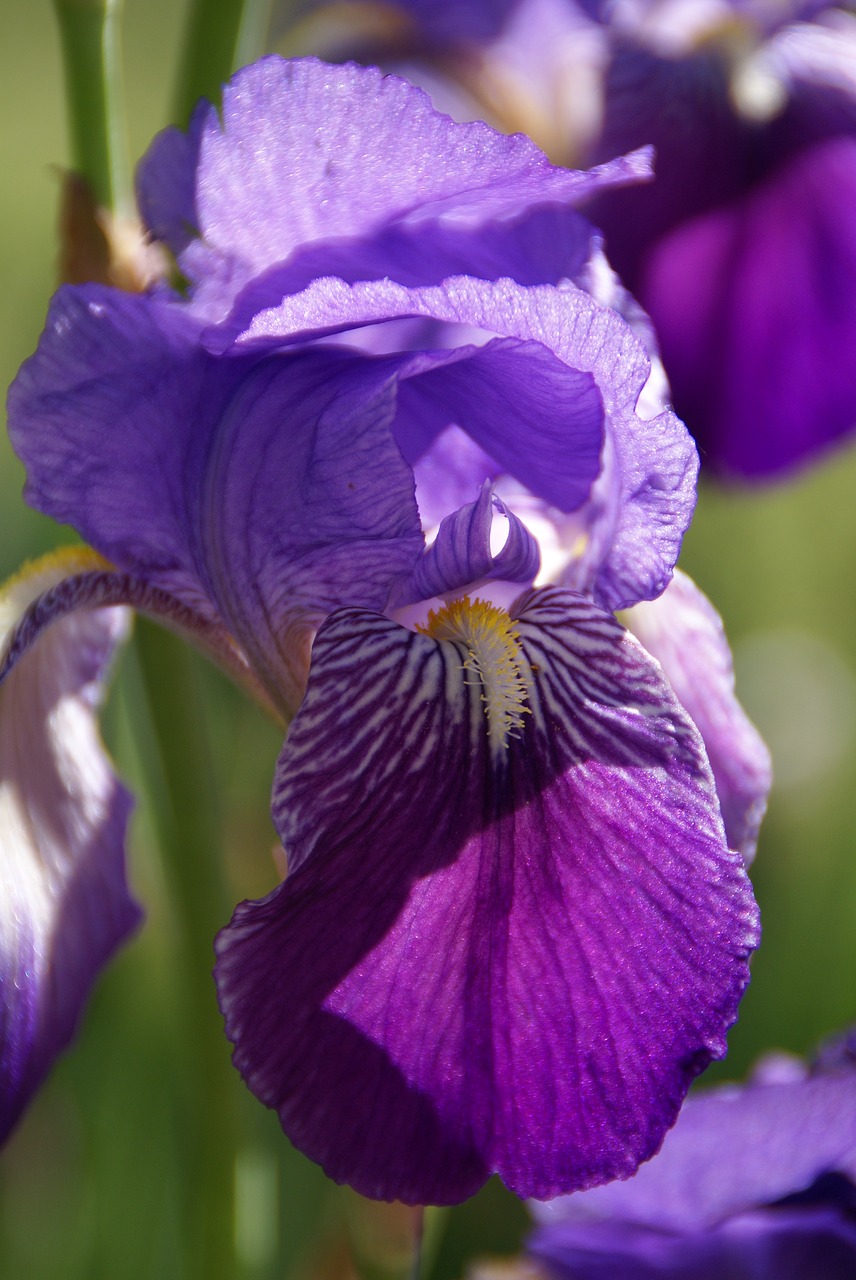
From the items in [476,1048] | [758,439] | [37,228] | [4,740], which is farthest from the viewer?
[37,228]

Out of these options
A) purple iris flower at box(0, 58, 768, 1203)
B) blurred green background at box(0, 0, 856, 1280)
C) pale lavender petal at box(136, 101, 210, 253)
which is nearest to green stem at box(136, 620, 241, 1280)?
blurred green background at box(0, 0, 856, 1280)

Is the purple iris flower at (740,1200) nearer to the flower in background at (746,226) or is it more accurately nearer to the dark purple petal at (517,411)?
the dark purple petal at (517,411)

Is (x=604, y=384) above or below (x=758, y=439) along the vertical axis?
above

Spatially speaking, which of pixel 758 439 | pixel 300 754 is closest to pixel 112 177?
pixel 300 754

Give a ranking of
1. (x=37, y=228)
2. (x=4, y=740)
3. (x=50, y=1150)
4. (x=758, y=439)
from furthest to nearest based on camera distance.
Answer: (x=37, y=228), (x=50, y=1150), (x=758, y=439), (x=4, y=740)

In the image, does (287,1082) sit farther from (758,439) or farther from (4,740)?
(758,439)

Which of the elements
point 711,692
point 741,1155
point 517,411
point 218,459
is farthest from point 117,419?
point 741,1155

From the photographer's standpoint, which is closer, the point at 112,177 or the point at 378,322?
the point at 378,322
